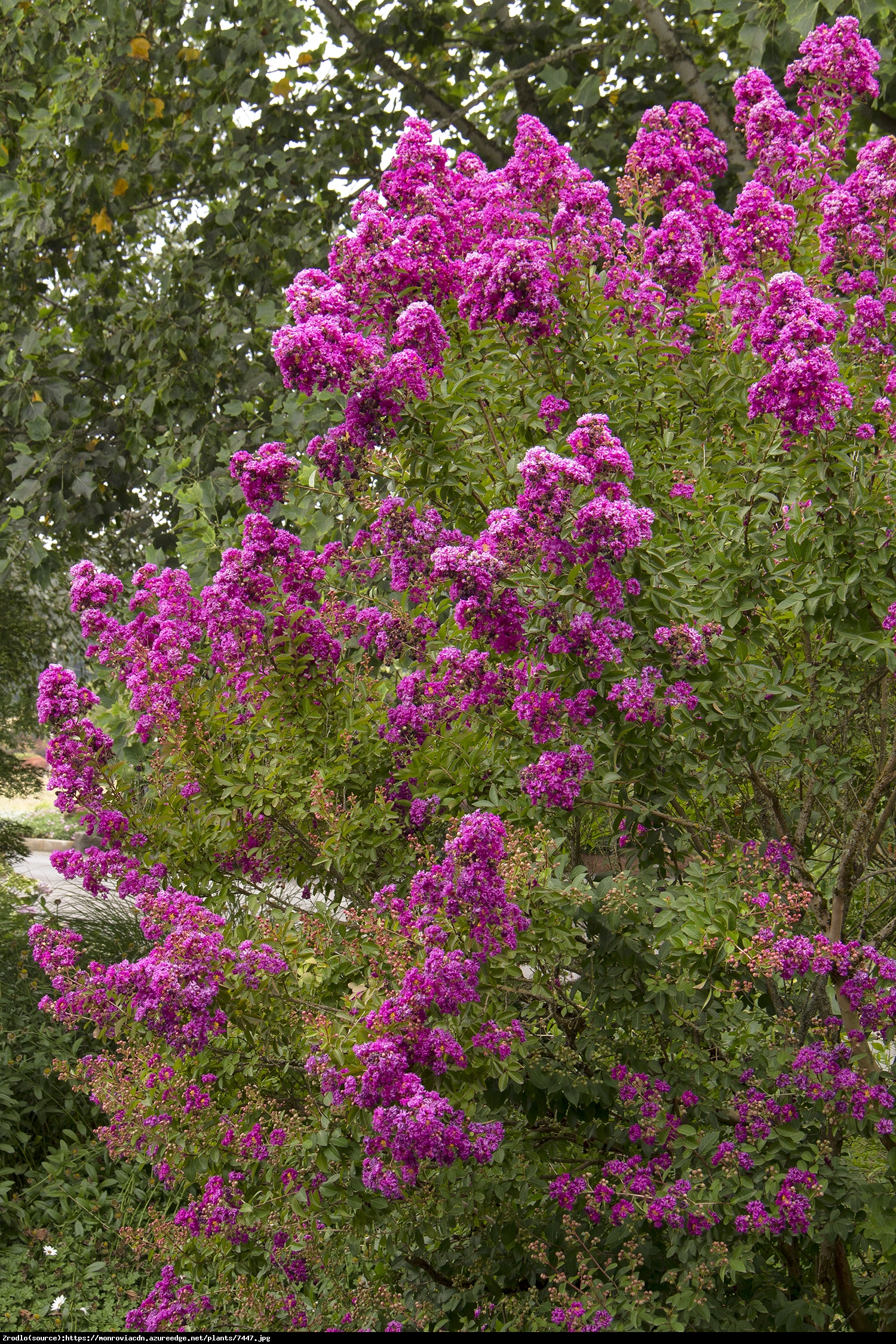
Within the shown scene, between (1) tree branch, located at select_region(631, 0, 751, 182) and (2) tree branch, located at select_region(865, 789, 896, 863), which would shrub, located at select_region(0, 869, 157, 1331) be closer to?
(2) tree branch, located at select_region(865, 789, 896, 863)

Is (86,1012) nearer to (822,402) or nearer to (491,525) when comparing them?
(491,525)

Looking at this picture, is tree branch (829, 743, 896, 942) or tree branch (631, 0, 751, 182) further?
tree branch (631, 0, 751, 182)

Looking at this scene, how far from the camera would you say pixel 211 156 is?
6.57 m

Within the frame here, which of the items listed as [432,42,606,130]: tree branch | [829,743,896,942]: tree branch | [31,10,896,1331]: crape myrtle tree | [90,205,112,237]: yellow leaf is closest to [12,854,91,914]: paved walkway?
[31,10,896,1331]: crape myrtle tree

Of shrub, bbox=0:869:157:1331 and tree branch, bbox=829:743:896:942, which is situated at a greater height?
tree branch, bbox=829:743:896:942

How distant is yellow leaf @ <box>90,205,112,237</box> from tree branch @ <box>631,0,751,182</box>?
10.8ft

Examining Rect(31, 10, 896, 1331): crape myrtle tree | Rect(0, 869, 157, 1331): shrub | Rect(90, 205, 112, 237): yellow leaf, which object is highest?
Rect(90, 205, 112, 237): yellow leaf

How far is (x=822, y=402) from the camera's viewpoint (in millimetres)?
2252

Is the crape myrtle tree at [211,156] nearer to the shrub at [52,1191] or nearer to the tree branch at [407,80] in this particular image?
the tree branch at [407,80]

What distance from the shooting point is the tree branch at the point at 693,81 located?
5695mm

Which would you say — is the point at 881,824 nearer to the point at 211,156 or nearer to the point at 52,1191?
the point at 52,1191

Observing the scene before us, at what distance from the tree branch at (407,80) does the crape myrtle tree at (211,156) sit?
0.01m

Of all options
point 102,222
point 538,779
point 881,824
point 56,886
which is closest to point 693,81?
point 102,222

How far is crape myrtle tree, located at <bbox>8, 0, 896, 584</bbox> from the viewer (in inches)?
239
